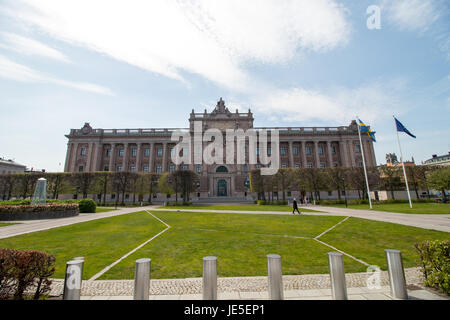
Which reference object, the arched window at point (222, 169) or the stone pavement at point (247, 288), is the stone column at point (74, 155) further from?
the stone pavement at point (247, 288)

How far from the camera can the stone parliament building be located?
183 ft

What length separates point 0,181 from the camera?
37.0 metres

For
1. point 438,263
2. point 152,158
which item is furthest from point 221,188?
point 438,263

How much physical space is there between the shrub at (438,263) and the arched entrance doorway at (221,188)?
156 feet

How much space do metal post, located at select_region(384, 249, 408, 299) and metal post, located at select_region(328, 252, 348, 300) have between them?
3.59 ft

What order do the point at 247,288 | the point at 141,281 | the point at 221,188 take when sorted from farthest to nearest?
1. the point at 221,188
2. the point at 247,288
3. the point at 141,281

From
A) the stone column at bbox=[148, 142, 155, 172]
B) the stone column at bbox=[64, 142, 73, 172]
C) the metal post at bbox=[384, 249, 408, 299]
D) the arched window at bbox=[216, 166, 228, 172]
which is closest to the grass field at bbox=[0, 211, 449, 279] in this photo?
the metal post at bbox=[384, 249, 408, 299]

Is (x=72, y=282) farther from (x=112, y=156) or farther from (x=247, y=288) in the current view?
(x=112, y=156)

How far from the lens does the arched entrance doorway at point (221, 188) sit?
5166cm

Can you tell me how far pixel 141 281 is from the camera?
133 inches

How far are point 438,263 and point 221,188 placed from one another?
48162 millimetres

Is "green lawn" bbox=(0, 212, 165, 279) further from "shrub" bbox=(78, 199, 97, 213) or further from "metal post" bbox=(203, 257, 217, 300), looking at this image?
"shrub" bbox=(78, 199, 97, 213)

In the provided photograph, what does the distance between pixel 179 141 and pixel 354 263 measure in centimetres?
5409
